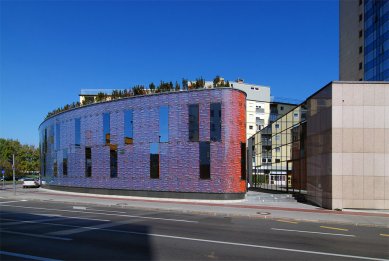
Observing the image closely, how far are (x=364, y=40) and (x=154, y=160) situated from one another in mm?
50130

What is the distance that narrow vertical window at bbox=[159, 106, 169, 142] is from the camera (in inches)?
1064

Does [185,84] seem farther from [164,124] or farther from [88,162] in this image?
[88,162]

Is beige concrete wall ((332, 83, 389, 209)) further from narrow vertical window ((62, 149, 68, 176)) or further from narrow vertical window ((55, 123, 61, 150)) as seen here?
narrow vertical window ((55, 123, 61, 150))

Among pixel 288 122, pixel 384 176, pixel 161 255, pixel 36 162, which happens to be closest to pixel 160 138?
pixel 288 122

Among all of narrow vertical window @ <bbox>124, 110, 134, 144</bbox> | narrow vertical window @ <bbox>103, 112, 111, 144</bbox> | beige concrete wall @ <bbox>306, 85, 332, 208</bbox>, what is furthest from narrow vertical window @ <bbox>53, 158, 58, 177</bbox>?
beige concrete wall @ <bbox>306, 85, 332, 208</bbox>

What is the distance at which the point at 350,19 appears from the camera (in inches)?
2734

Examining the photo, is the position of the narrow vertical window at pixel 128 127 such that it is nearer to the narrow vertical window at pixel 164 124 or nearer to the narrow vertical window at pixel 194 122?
the narrow vertical window at pixel 164 124

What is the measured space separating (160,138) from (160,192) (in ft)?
12.5

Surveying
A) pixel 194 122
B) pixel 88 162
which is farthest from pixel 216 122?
pixel 88 162

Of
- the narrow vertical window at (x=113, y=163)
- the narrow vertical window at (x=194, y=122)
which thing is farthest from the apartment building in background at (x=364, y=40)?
the narrow vertical window at (x=113, y=163)

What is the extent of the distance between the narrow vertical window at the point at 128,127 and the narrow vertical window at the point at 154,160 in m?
2.16

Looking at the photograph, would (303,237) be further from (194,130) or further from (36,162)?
(36,162)

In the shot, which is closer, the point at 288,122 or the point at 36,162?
the point at 288,122

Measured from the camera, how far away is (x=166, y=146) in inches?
1063
